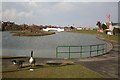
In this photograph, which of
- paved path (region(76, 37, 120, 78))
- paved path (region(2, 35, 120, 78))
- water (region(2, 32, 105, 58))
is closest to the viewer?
paved path (region(76, 37, 120, 78))

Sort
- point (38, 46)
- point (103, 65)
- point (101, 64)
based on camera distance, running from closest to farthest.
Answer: point (103, 65), point (101, 64), point (38, 46)

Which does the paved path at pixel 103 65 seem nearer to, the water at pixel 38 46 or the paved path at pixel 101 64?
the paved path at pixel 101 64

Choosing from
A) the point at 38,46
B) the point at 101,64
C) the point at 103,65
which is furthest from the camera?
the point at 38,46

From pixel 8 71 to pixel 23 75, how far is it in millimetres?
1683

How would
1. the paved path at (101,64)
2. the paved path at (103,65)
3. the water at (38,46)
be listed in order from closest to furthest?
the paved path at (103,65) → the paved path at (101,64) → the water at (38,46)

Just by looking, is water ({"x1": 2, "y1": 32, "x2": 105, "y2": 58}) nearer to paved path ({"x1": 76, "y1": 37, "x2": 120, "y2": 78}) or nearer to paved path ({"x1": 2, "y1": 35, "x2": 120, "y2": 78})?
paved path ({"x1": 2, "y1": 35, "x2": 120, "y2": 78})

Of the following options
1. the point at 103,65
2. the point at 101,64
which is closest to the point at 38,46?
the point at 101,64

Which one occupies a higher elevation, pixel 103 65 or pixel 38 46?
→ pixel 38 46

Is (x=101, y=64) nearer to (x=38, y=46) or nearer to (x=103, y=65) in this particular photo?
(x=103, y=65)

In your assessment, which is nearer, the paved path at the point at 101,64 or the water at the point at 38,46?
the paved path at the point at 101,64

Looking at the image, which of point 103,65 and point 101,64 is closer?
point 103,65

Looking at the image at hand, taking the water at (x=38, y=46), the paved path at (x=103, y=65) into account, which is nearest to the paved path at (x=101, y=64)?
the paved path at (x=103, y=65)

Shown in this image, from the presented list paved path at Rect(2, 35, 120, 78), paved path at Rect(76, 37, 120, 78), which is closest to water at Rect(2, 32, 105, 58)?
paved path at Rect(2, 35, 120, 78)

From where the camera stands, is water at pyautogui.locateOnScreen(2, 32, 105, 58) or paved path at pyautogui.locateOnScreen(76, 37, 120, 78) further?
water at pyautogui.locateOnScreen(2, 32, 105, 58)
